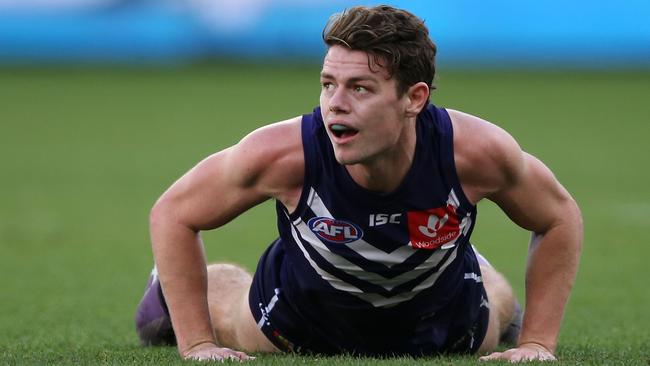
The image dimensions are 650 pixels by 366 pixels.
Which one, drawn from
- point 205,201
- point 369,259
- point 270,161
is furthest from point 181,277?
point 369,259

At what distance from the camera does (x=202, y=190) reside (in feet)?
17.3

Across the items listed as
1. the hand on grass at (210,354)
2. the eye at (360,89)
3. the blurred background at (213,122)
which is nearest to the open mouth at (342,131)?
the eye at (360,89)

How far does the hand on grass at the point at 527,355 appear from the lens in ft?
17.2

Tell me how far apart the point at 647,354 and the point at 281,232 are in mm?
1685

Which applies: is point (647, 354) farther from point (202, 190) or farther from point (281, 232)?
point (202, 190)

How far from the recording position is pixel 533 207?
5.38 meters

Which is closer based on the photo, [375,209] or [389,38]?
[389,38]

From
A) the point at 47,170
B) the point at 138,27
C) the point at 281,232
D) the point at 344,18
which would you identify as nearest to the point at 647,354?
the point at 281,232

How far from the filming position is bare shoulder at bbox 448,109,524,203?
5148 millimetres

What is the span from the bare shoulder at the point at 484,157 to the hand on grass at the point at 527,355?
68 cm

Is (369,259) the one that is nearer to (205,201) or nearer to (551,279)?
(205,201)

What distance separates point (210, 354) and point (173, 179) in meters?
10.3

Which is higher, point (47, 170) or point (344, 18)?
point (344, 18)

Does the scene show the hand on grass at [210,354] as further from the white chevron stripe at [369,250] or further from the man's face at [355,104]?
the man's face at [355,104]
